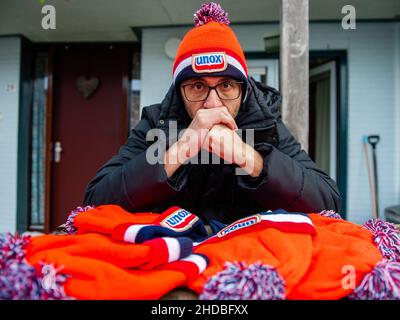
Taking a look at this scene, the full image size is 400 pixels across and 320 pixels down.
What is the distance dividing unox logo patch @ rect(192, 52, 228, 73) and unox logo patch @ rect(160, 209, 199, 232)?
1.68 ft

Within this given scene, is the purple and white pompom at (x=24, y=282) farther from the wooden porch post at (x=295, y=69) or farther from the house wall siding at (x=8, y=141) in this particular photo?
Result: the house wall siding at (x=8, y=141)

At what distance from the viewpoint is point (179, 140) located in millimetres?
1016

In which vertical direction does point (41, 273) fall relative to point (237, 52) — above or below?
below

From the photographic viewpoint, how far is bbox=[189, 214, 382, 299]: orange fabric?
0.63m

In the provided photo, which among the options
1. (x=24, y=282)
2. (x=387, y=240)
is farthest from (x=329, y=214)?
(x=24, y=282)

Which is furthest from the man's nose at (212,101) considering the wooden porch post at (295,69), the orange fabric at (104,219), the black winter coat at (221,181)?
the wooden porch post at (295,69)

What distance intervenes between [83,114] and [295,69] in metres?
3.43

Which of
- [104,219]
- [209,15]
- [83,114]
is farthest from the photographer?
[83,114]

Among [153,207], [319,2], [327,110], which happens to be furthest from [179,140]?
[327,110]

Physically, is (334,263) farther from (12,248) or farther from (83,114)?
(83,114)

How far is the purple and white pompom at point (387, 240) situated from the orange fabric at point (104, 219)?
611mm

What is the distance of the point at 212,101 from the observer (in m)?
1.13
